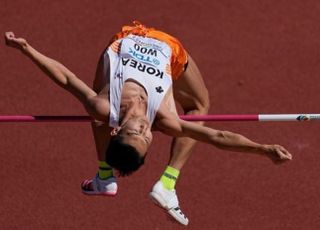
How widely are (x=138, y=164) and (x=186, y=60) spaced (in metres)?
1.19

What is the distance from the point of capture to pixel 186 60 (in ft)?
22.4

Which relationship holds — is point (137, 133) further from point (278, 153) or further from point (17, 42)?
point (17, 42)

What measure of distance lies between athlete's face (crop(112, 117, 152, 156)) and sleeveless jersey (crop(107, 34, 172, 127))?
0.16 metres

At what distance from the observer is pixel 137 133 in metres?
5.86

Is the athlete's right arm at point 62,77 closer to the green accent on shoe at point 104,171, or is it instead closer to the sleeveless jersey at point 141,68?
the sleeveless jersey at point 141,68

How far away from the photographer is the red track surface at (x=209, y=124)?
8.80 meters

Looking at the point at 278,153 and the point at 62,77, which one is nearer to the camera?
the point at 278,153

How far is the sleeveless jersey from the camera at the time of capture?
6.11 m

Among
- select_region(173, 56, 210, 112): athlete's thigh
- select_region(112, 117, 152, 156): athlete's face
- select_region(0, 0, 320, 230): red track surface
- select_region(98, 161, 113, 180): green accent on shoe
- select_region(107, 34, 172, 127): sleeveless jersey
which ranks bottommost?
select_region(0, 0, 320, 230): red track surface

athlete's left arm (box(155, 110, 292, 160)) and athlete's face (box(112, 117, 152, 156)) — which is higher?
athlete's face (box(112, 117, 152, 156))

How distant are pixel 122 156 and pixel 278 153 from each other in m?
0.97

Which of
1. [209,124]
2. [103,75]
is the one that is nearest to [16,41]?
[103,75]

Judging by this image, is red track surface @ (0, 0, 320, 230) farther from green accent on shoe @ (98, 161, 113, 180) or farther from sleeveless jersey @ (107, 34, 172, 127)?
sleeveless jersey @ (107, 34, 172, 127)

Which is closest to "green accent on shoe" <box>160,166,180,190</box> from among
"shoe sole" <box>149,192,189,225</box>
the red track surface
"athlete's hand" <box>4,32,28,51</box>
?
"shoe sole" <box>149,192,189,225</box>
